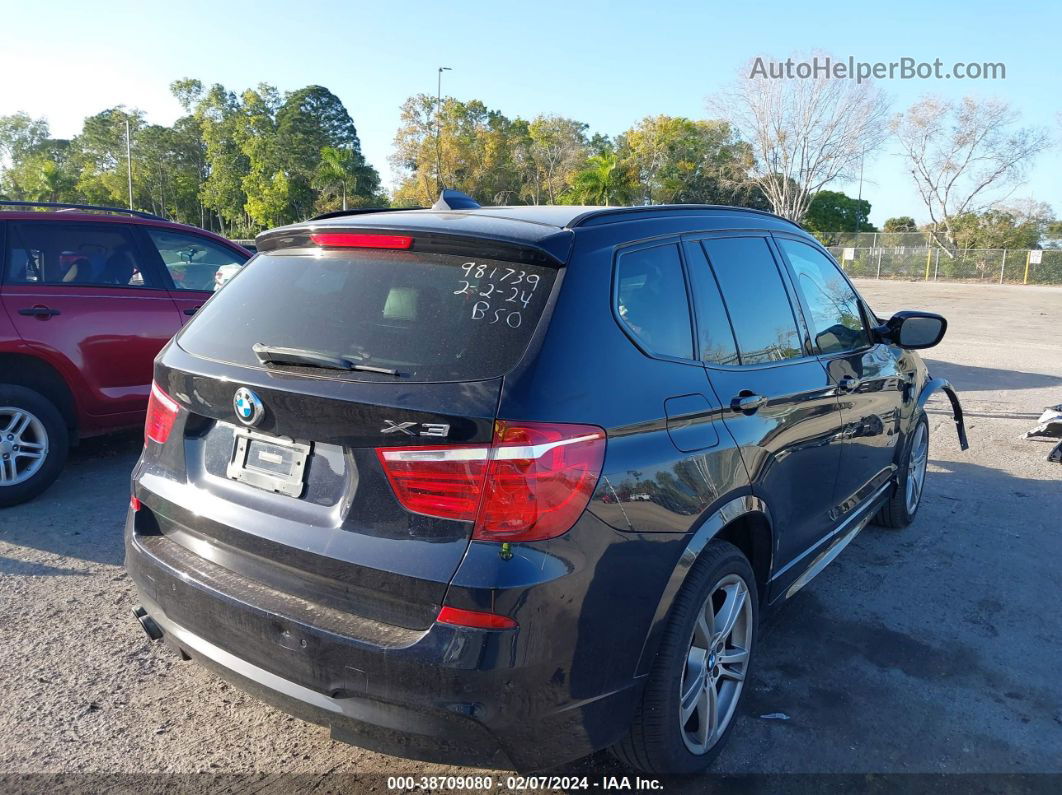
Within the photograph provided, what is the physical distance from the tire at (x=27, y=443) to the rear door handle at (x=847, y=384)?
467cm

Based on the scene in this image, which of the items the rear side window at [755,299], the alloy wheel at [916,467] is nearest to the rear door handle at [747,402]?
the rear side window at [755,299]

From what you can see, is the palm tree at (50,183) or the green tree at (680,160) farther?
the palm tree at (50,183)

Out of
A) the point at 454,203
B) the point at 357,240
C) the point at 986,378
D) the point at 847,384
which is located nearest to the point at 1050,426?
the point at 986,378

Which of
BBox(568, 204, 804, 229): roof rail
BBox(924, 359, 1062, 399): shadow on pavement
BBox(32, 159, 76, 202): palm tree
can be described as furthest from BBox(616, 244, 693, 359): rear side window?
BBox(32, 159, 76, 202): palm tree

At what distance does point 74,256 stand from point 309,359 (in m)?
4.11

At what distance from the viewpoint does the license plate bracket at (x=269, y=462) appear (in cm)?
220

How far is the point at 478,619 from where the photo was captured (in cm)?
191

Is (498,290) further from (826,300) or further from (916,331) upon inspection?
(916,331)

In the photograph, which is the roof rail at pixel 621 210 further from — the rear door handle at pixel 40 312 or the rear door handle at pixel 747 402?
the rear door handle at pixel 40 312

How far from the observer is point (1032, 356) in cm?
1316

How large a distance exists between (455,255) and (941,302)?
99.0 ft

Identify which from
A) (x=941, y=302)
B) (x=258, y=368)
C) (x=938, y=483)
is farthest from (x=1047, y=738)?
(x=941, y=302)

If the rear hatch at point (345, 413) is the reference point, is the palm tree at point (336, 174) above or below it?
above

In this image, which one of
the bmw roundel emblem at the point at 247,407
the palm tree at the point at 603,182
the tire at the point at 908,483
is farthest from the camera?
the palm tree at the point at 603,182
